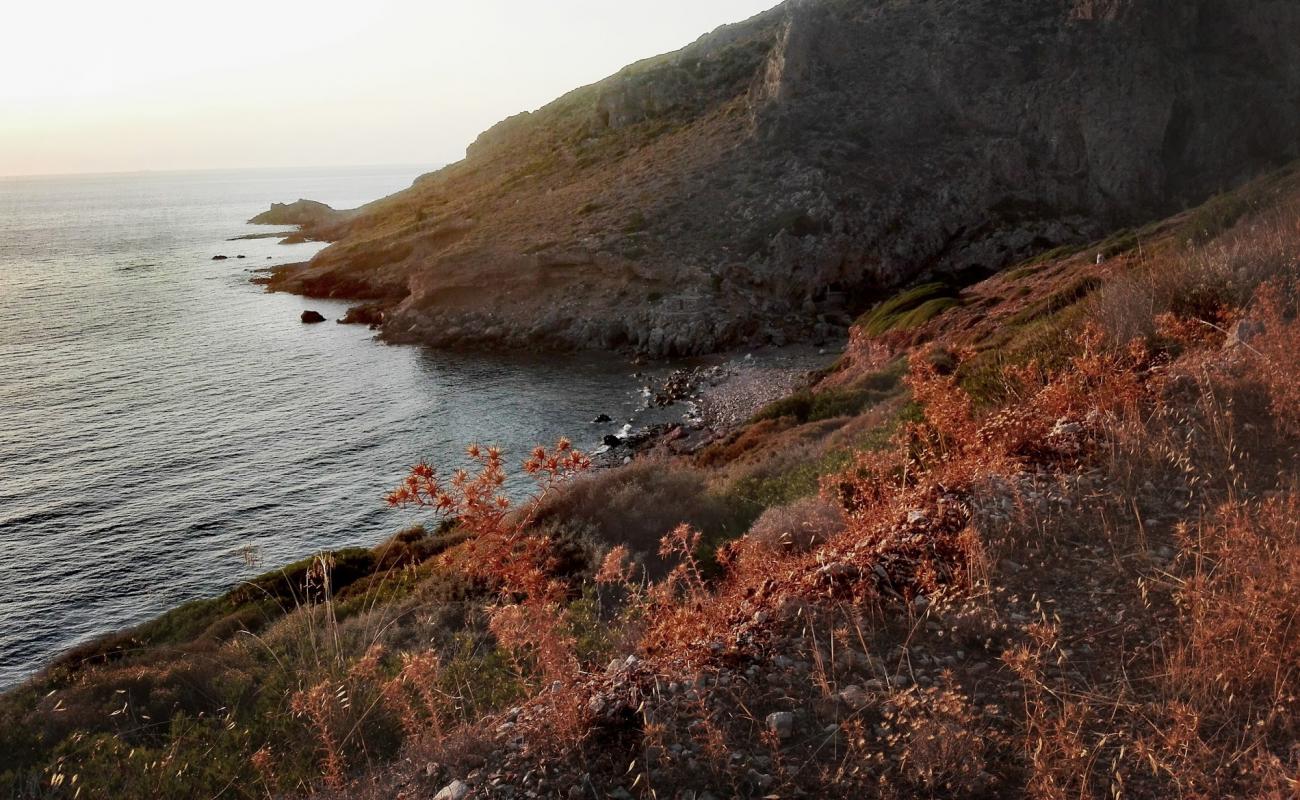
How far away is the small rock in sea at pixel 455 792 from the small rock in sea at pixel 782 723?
1.76 m

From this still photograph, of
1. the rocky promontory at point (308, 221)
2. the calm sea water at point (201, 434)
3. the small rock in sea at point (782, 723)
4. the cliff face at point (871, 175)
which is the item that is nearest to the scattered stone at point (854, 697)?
the small rock in sea at point (782, 723)

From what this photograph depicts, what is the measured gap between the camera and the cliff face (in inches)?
2432

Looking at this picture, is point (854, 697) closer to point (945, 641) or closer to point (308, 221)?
point (945, 641)

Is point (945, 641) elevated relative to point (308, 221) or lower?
lower

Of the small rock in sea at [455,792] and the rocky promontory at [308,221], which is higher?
the rocky promontory at [308,221]

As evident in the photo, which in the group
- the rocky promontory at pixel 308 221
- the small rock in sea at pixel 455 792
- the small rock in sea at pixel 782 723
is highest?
the rocky promontory at pixel 308 221

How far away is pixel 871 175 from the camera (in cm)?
6950

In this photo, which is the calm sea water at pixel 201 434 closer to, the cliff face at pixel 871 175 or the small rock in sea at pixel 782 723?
the cliff face at pixel 871 175

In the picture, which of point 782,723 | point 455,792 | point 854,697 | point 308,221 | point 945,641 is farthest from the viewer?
point 308,221

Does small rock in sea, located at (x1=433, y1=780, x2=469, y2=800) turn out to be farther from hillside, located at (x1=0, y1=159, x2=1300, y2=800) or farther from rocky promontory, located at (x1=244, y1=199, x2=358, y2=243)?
rocky promontory, located at (x1=244, y1=199, x2=358, y2=243)

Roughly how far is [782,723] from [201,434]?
146ft

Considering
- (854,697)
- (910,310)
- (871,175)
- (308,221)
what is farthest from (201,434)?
(308,221)

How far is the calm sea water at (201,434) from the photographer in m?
29.2

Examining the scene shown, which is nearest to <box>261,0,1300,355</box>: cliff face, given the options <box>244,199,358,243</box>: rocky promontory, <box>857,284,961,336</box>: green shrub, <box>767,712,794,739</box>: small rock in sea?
<box>857,284,961,336</box>: green shrub
